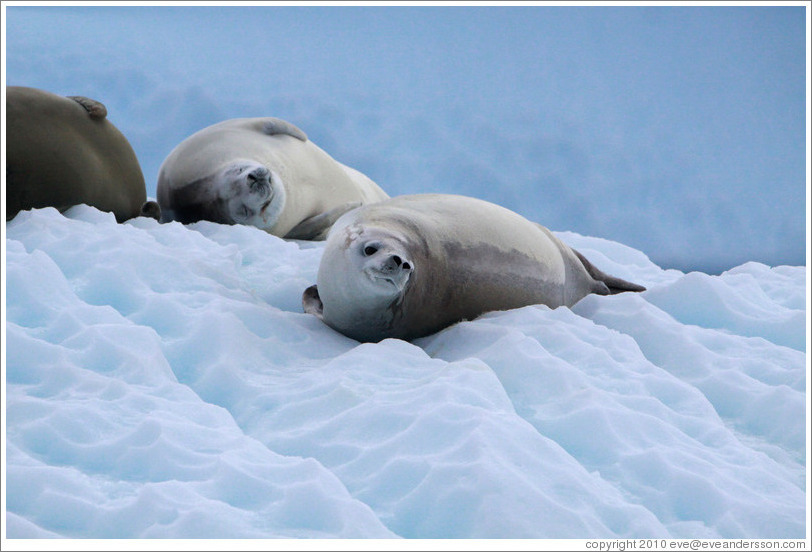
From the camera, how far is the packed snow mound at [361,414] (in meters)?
1.79

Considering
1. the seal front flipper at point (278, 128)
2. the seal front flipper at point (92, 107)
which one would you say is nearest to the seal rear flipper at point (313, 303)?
the seal front flipper at point (92, 107)

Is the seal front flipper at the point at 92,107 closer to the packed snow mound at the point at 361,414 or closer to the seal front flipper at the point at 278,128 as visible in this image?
the packed snow mound at the point at 361,414

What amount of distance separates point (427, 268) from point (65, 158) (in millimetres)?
2140

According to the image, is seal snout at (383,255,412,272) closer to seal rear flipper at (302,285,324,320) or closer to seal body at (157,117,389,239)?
seal rear flipper at (302,285,324,320)

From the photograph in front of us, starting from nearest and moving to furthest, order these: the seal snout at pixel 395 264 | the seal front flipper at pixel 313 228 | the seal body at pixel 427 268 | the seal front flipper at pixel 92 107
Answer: the seal snout at pixel 395 264, the seal body at pixel 427 268, the seal front flipper at pixel 92 107, the seal front flipper at pixel 313 228

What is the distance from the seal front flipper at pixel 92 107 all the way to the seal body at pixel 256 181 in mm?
761

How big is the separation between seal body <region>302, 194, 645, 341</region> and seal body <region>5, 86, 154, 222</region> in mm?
1514

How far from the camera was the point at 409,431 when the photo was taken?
2.11 metres

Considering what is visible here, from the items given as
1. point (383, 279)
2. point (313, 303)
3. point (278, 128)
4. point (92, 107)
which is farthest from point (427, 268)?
point (278, 128)

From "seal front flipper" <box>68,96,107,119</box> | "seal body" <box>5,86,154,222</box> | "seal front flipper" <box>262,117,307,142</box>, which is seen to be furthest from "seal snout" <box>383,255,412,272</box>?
"seal front flipper" <box>262,117,307,142</box>

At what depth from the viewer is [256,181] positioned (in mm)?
4910

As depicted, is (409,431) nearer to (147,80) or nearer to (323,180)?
(323,180)

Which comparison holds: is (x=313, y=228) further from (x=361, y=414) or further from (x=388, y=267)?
(x=361, y=414)

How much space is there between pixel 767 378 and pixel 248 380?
5.82ft
